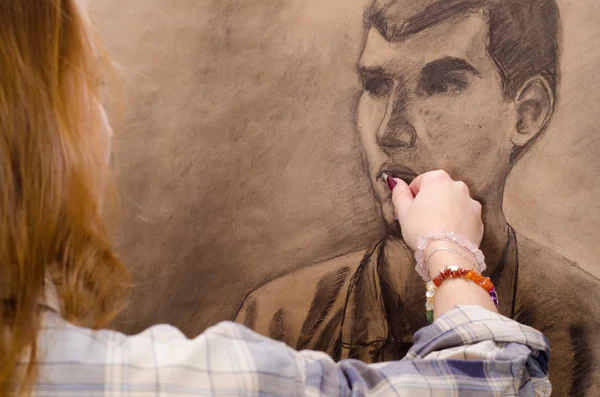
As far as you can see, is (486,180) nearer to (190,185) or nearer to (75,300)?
(190,185)

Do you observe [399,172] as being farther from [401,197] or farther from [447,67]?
[447,67]

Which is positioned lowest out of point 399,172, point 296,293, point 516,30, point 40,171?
point 296,293

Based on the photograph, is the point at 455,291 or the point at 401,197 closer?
the point at 455,291

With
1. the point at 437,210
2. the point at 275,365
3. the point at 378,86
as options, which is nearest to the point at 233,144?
the point at 378,86

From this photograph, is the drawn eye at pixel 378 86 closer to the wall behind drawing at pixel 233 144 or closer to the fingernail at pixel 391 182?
the wall behind drawing at pixel 233 144

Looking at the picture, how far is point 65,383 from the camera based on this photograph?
0.65 m

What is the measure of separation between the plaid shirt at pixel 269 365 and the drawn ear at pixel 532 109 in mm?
342

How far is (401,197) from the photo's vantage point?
3.48 ft

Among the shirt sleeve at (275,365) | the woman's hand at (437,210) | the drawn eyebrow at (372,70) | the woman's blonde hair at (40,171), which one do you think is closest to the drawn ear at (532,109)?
the woman's hand at (437,210)

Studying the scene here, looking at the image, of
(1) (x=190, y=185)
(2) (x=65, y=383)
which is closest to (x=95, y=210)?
(2) (x=65, y=383)

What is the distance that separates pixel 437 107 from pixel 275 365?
57 cm

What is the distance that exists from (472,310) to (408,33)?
0.50m

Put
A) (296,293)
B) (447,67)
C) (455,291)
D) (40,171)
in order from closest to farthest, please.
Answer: (40,171), (455,291), (447,67), (296,293)

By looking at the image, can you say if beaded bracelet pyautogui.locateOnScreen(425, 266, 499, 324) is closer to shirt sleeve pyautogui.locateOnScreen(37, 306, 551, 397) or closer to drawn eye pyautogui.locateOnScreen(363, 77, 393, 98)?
shirt sleeve pyautogui.locateOnScreen(37, 306, 551, 397)
